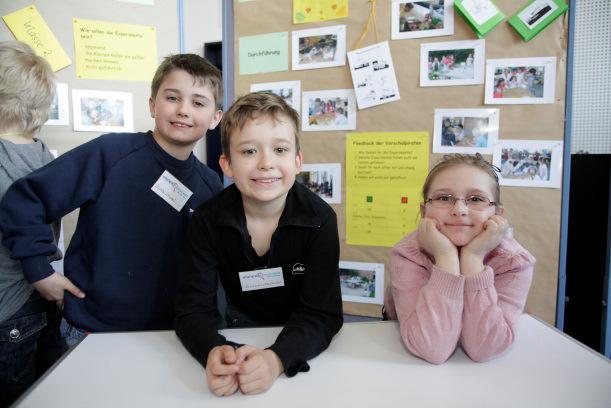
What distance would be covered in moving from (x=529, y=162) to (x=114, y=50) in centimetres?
178

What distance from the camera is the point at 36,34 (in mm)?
1532

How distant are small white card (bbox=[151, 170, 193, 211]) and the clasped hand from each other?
64 cm

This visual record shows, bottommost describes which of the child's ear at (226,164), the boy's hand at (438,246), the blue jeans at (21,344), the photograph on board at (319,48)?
the blue jeans at (21,344)

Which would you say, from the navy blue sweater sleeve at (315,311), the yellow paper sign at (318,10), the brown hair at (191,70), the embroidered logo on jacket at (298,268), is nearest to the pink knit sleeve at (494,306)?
the navy blue sweater sleeve at (315,311)

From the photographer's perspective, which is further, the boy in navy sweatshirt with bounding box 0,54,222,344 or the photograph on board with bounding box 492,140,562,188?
the photograph on board with bounding box 492,140,562,188

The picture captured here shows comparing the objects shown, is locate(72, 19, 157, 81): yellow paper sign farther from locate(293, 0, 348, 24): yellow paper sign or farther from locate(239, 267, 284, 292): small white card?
locate(239, 267, 284, 292): small white card

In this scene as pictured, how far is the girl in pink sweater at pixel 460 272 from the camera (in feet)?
2.59

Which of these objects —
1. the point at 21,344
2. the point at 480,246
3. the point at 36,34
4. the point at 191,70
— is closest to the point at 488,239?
the point at 480,246

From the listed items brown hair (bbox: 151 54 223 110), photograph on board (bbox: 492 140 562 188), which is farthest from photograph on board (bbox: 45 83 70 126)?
photograph on board (bbox: 492 140 562 188)

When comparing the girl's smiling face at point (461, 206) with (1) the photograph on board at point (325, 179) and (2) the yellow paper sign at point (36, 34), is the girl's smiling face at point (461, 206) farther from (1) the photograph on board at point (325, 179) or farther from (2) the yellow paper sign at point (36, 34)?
(2) the yellow paper sign at point (36, 34)

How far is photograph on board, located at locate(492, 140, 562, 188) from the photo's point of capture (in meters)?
1.34

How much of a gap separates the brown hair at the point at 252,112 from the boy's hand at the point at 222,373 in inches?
21.6

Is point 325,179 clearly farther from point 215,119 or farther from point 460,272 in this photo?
point 460,272

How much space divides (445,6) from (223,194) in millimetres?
1128
